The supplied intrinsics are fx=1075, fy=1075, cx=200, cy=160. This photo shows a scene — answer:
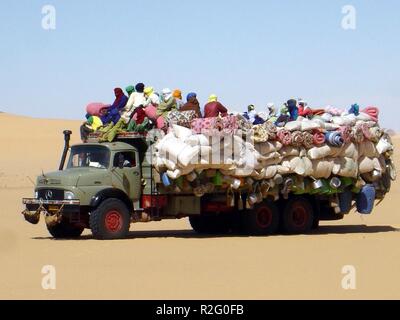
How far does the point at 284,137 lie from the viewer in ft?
75.9

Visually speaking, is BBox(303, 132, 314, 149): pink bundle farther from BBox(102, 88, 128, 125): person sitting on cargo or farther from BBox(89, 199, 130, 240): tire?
BBox(89, 199, 130, 240): tire

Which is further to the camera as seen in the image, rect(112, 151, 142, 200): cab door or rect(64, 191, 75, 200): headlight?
rect(112, 151, 142, 200): cab door

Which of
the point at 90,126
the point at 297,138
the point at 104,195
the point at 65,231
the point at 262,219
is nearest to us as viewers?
the point at 104,195

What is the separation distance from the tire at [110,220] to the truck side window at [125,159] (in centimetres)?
87

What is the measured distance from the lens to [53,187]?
71.6 ft

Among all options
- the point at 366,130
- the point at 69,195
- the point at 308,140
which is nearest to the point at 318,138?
the point at 308,140

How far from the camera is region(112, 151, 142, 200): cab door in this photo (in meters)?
22.2

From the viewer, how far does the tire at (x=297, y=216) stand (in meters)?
24.2

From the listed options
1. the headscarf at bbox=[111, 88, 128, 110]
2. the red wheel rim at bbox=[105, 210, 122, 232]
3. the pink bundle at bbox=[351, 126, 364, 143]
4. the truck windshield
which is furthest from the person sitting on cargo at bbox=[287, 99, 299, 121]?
the red wheel rim at bbox=[105, 210, 122, 232]

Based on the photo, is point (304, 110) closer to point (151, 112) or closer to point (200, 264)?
point (151, 112)

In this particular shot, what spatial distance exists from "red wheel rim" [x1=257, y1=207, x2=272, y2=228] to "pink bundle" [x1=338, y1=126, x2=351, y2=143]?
2.33 meters

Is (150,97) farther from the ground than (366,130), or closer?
farther from the ground

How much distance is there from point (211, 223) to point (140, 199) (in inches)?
112

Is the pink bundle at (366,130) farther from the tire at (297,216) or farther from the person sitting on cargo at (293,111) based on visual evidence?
the tire at (297,216)
